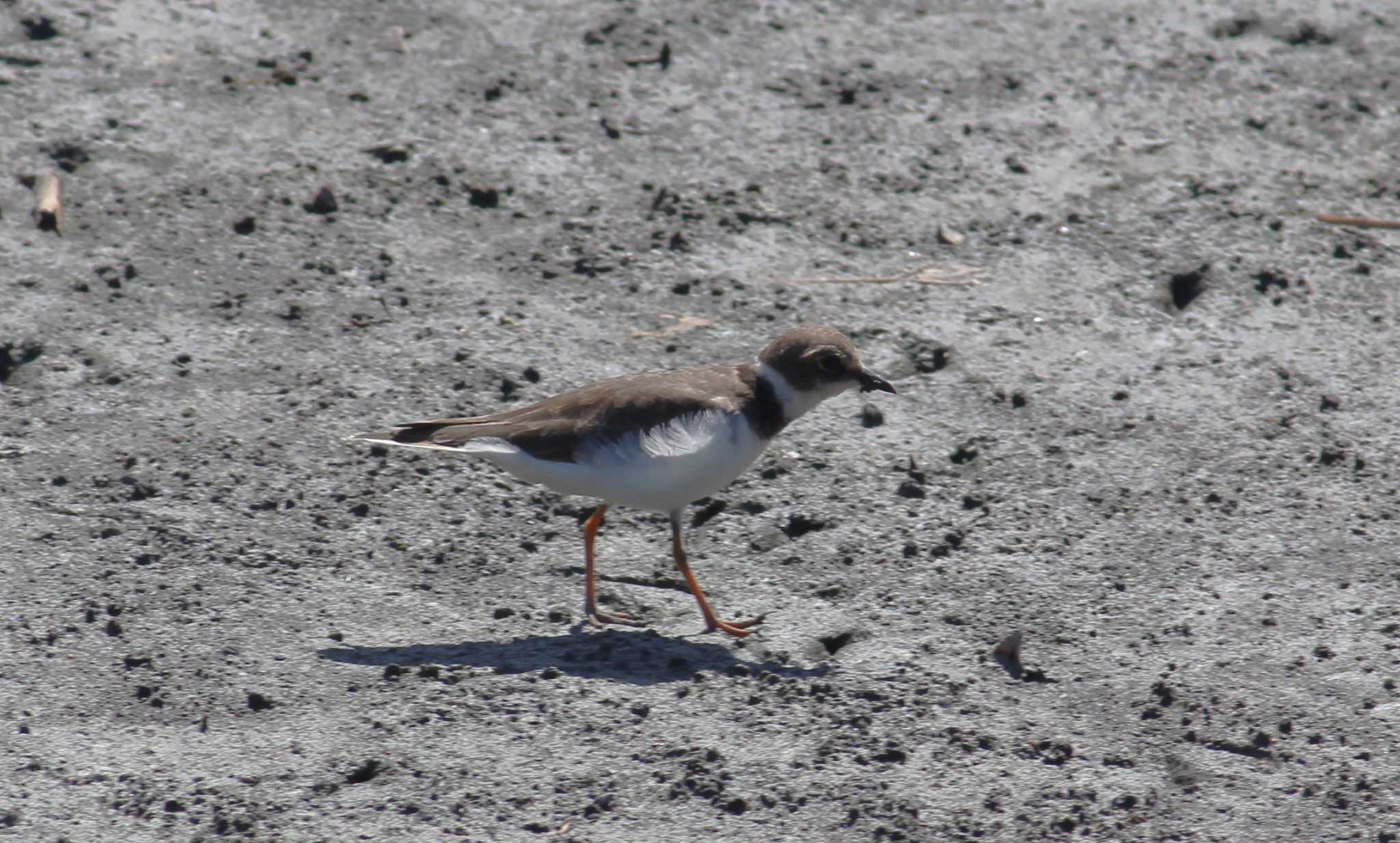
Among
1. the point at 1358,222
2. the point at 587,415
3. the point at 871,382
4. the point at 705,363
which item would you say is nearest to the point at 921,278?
the point at 705,363

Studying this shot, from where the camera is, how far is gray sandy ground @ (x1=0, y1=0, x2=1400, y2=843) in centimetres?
513

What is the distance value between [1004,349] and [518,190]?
2.62 m

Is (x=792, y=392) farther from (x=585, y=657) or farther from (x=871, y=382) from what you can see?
(x=585, y=657)

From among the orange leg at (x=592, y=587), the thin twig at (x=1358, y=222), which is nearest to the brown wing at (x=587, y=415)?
the orange leg at (x=592, y=587)

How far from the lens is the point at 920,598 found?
5.99 meters

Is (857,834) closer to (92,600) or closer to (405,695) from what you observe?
(405,695)

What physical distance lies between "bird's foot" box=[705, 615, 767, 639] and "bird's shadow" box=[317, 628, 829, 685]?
70 mm

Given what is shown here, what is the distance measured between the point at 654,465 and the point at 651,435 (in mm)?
115

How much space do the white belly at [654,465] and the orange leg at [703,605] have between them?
90mm

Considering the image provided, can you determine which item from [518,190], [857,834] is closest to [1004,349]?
[518,190]

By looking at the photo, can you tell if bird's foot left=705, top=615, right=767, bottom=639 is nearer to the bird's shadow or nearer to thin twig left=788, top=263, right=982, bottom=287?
the bird's shadow

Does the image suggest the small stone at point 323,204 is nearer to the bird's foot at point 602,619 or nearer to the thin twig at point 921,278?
the thin twig at point 921,278

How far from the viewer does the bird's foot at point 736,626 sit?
5789 mm

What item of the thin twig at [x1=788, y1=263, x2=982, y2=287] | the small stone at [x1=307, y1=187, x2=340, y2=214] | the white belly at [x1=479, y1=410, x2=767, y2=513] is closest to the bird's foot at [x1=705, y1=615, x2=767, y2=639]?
the white belly at [x1=479, y1=410, x2=767, y2=513]
